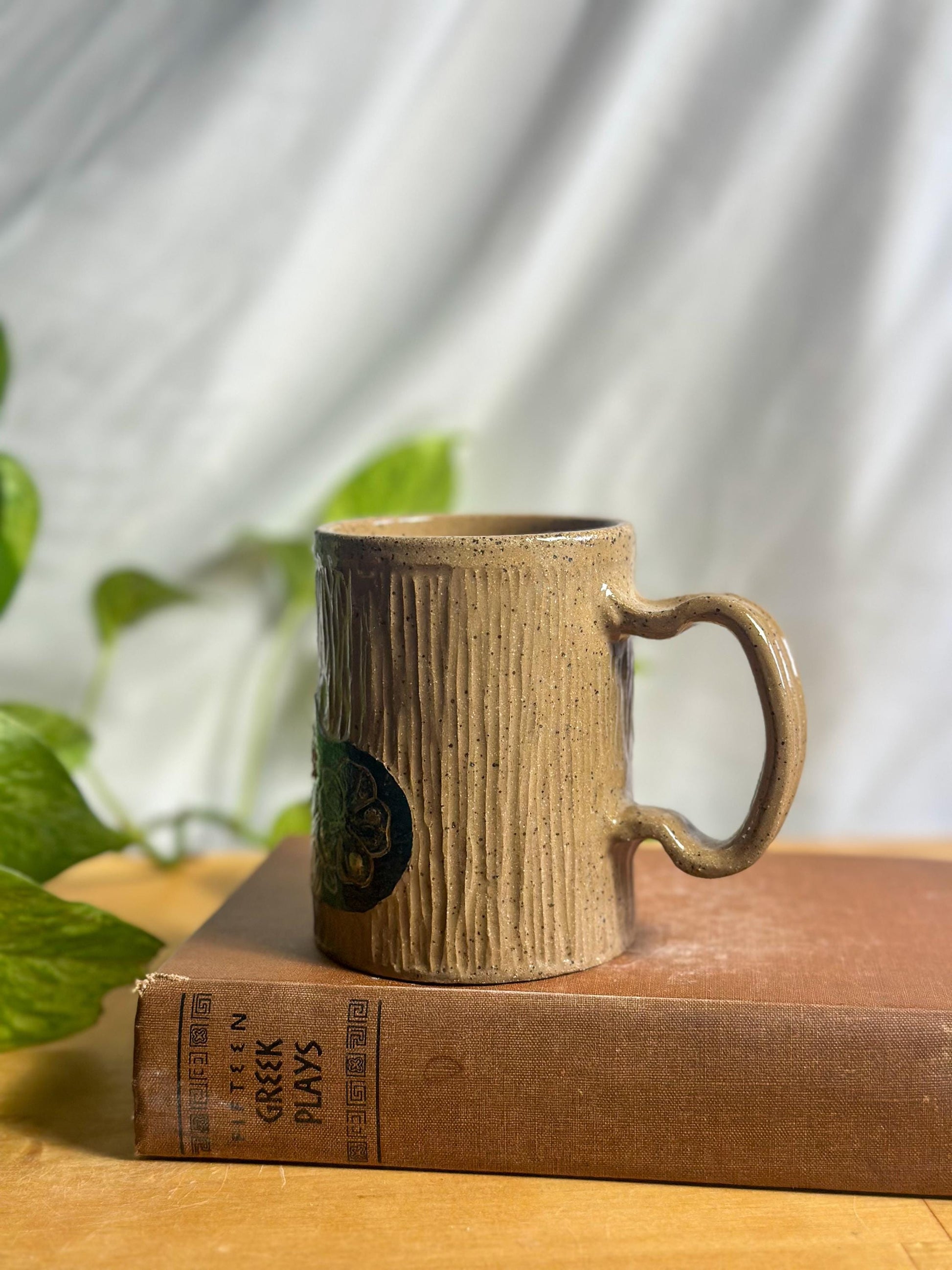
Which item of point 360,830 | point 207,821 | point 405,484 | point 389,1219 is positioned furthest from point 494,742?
point 207,821

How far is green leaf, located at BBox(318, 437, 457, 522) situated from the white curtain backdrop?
39 millimetres

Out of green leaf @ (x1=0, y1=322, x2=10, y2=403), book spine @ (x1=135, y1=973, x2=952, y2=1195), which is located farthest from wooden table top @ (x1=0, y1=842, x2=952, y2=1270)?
green leaf @ (x1=0, y1=322, x2=10, y2=403)

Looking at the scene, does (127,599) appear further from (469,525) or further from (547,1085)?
(547,1085)

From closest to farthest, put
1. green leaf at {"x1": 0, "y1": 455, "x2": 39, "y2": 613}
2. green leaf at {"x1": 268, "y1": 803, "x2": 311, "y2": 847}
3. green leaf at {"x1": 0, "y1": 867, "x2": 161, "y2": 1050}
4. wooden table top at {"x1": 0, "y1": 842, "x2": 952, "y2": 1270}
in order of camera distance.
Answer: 1. wooden table top at {"x1": 0, "y1": 842, "x2": 952, "y2": 1270}
2. green leaf at {"x1": 0, "y1": 867, "x2": 161, "y2": 1050}
3. green leaf at {"x1": 0, "y1": 455, "x2": 39, "y2": 613}
4. green leaf at {"x1": 268, "y1": 803, "x2": 311, "y2": 847}

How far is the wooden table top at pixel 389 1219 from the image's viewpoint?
1.45 ft

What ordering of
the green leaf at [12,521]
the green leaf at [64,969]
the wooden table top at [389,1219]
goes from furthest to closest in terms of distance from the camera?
the green leaf at [12,521] → the green leaf at [64,969] → the wooden table top at [389,1219]

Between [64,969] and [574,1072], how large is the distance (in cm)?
24

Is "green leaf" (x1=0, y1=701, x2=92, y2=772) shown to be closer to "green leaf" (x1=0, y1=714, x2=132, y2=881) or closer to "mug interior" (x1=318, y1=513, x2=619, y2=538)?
"green leaf" (x1=0, y1=714, x2=132, y2=881)

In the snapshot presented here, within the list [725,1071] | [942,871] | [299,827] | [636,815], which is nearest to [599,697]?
[636,815]

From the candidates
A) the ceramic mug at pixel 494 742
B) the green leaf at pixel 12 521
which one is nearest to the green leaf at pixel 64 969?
the ceramic mug at pixel 494 742

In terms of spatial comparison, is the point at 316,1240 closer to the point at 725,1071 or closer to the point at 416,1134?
the point at 416,1134

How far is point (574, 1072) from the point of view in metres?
0.49

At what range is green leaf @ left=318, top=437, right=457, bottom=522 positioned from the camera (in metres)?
0.87

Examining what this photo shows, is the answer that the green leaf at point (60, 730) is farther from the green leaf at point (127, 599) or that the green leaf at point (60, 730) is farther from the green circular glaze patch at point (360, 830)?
the green circular glaze patch at point (360, 830)
